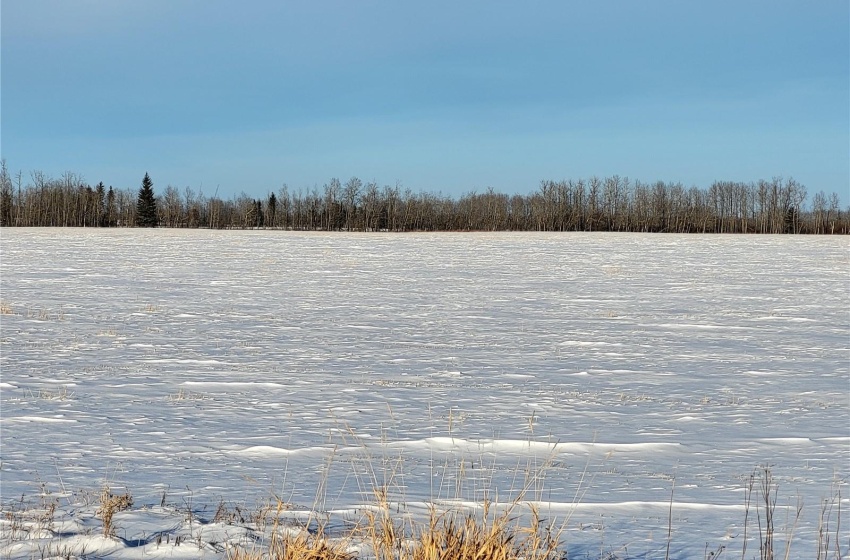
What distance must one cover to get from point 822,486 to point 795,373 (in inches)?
214

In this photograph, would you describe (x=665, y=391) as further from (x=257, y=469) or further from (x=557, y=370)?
(x=257, y=469)

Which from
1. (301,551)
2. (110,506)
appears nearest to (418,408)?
(110,506)

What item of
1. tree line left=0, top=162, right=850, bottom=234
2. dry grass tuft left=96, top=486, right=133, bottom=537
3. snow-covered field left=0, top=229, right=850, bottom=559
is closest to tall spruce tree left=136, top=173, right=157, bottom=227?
tree line left=0, top=162, right=850, bottom=234

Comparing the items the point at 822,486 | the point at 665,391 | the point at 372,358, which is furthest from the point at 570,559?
the point at 372,358

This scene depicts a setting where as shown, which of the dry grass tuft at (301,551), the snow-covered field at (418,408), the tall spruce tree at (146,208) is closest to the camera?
→ the dry grass tuft at (301,551)

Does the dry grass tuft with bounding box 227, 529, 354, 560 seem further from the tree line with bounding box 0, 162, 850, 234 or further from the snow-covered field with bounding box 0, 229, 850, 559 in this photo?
the tree line with bounding box 0, 162, 850, 234

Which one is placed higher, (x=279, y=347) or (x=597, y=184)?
(x=597, y=184)

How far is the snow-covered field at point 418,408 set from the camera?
5.06 meters

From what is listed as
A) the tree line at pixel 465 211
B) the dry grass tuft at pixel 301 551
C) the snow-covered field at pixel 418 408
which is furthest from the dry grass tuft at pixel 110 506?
the tree line at pixel 465 211

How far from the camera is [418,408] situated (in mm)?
8672

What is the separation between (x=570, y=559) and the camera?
422 centimetres

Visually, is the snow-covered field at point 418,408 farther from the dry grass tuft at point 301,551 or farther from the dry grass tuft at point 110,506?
the dry grass tuft at point 301,551

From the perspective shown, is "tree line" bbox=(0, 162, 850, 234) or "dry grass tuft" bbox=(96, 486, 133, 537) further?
"tree line" bbox=(0, 162, 850, 234)

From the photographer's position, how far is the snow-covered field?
5.06 meters
